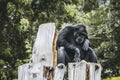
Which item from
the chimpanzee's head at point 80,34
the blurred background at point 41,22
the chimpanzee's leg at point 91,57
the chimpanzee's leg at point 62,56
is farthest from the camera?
the blurred background at point 41,22

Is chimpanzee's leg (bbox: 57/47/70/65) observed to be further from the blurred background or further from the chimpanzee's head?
the blurred background

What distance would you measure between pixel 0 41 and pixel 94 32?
11.7ft

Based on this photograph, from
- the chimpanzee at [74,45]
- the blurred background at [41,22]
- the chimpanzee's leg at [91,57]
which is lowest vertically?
the blurred background at [41,22]

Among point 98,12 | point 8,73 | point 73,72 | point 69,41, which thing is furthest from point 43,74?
point 98,12

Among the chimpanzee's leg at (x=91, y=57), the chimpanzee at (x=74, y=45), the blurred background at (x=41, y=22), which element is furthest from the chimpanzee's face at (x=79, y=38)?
the blurred background at (x=41, y=22)

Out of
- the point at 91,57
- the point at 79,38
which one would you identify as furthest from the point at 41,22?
the point at 91,57

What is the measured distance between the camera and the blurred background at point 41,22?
15.2 meters

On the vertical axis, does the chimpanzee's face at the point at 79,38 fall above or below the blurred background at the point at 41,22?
above

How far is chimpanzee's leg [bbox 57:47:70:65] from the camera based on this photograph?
6.05 metres

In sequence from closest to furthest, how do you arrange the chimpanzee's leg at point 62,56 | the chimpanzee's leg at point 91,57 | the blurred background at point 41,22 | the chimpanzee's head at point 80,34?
the chimpanzee's leg at point 62,56, the chimpanzee's leg at point 91,57, the chimpanzee's head at point 80,34, the blurred background at point 41,22

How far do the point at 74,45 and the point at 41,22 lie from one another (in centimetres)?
942

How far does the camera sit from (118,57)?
16.2 metres

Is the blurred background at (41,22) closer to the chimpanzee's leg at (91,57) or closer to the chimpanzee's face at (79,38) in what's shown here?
the chimpanzee's face at (79,38)

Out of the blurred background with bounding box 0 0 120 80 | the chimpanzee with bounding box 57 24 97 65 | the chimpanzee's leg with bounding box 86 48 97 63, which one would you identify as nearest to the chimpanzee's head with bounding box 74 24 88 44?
the chimpanzee with bounding box 57 24 97 65
